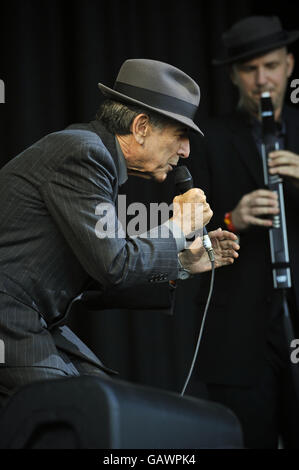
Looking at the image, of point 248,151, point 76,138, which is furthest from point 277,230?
point 76,138

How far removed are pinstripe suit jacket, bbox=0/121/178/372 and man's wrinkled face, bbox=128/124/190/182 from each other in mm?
192

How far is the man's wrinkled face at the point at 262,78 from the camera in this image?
8.96 ft

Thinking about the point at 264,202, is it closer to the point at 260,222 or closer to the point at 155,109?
the point at 260,222

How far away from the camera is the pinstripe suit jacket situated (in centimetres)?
165

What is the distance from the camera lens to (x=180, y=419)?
133 cm

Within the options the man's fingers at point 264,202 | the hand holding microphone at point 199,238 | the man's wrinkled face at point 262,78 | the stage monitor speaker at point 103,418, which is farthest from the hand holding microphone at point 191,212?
the man's wrinkled face at point 262,78

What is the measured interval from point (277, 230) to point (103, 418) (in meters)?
1.38

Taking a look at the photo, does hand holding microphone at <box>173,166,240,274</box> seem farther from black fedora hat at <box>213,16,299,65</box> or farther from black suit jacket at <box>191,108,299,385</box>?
black fedora hat at <box>213,16,299,65</box>

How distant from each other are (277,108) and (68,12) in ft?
3.53

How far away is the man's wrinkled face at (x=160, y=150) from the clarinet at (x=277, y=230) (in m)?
0.59

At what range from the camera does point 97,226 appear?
1648 millimetres

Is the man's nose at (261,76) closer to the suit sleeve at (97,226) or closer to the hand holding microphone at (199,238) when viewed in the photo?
the hand holding microphone at (199,238)
